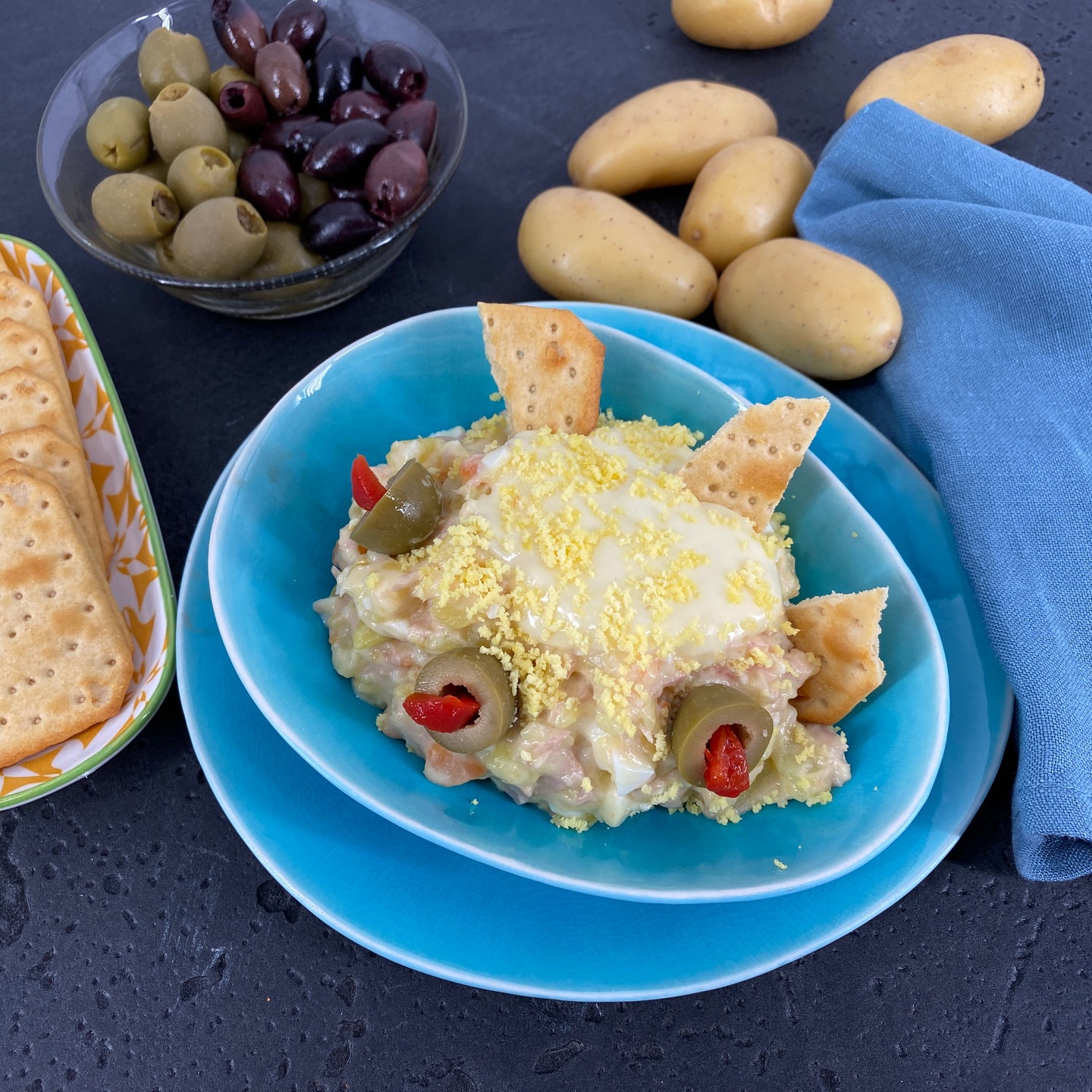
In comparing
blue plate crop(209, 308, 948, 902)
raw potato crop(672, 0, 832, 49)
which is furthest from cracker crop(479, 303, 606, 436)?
raw potato crop(672, 0, 832, 49)

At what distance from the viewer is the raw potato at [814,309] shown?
1.84 m

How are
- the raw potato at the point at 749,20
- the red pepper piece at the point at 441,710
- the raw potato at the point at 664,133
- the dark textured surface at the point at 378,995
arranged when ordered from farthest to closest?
the raw potato at the point at 749,20 → the raw potato at the point at 664,133 → the dark textured surface at the point at 378,995 → the red pepper piece at the point at 441,710

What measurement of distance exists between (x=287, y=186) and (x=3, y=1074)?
1.69m

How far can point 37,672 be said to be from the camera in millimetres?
1594

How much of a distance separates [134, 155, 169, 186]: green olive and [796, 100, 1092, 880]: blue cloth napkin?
1387 millimetres

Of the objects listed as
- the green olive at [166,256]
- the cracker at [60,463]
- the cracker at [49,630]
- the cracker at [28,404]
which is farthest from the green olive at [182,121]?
the cracker at [49,630]

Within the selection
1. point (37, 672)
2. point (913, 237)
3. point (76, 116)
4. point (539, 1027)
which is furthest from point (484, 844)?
point (76, 116)

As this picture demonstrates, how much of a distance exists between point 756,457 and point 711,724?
0.48 metres

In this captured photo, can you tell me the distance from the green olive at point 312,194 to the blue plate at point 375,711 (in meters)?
0.40

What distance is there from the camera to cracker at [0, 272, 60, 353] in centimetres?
188

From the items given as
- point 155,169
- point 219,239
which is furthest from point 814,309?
point 155,169

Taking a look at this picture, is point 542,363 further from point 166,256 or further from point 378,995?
point 378,995

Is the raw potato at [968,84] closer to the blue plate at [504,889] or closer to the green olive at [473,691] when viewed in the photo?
the blue plate at [504,889]

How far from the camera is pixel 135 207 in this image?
1834 mm
